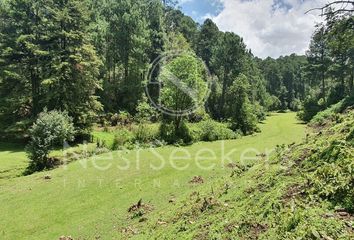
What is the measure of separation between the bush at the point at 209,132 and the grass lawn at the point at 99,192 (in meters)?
9.97

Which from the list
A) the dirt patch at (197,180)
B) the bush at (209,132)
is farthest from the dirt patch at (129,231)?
the bush at (209,132)

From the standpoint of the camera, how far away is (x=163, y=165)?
1083 inches

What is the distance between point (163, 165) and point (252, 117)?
90.4 ft

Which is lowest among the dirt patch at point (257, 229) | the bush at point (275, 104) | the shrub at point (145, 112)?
the dirt patch at point (257, 229)

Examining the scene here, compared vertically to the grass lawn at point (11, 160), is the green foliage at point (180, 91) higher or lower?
higher

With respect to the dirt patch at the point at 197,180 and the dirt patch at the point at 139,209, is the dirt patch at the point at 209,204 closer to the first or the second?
the dirt patch at the point at 139,209

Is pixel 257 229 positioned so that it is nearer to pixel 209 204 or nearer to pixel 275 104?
pixel 209 204

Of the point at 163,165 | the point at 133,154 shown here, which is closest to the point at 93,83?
the point at 133,154

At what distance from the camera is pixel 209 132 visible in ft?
140

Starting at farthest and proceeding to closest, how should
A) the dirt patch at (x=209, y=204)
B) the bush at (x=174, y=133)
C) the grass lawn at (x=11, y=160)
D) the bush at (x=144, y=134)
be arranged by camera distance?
the bush at (x=174, y=133) < the bush at (x=144, y=134) < the grass lawn at (x=11, y=160) < the dirt patch at (x=209, y=204)

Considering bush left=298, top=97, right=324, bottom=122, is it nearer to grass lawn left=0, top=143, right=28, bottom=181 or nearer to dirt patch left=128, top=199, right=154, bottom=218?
grass lawn left=0, top=143, right=28, bottom=181

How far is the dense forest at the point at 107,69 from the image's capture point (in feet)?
135

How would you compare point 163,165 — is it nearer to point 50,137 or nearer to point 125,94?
point 50,137

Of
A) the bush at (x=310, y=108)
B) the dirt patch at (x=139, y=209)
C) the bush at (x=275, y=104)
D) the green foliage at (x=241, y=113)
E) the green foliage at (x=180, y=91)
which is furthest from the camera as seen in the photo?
the bush at (x=275, y=104)
